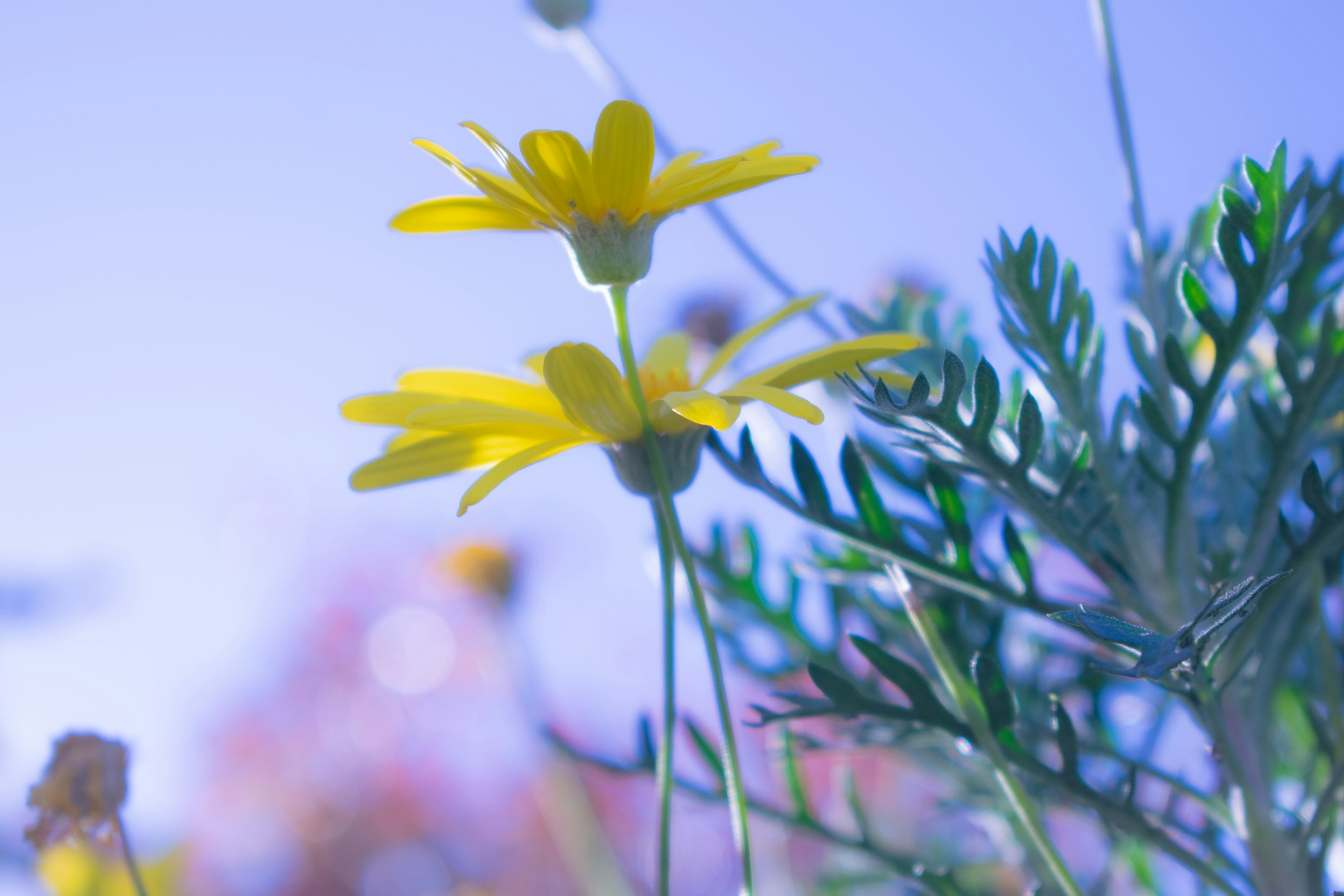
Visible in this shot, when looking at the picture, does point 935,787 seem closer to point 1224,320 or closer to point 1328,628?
point 1328,628

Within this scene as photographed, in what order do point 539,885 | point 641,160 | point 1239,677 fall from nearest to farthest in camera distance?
point 641,160 < point 1239,677 < point 539,885

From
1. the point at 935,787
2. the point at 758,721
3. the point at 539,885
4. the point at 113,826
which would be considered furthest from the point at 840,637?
the point at 539,885

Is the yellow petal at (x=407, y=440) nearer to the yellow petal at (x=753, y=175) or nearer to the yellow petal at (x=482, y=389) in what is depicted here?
the yellow petal at (x=482, y=389)

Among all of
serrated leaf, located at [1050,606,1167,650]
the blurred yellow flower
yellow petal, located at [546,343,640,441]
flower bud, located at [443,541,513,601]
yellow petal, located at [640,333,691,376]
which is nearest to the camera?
serrated leaf, located at [1050,606,1167,650]

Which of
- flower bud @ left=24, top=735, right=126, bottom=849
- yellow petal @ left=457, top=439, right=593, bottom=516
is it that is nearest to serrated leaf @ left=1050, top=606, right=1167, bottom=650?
yellow petal @ left=457, top=439, right=593, bottom=516

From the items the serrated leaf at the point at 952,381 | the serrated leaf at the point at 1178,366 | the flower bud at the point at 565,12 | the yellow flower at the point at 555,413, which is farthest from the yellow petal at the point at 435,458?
the flower bud at the point at 565,12

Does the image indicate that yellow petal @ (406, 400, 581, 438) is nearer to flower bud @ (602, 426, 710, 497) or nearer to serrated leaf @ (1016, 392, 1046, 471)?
flower bud @ (602, 426, 710, 497)
